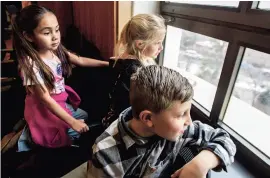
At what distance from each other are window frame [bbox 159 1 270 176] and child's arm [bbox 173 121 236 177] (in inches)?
9.8

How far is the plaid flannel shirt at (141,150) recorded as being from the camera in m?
0.61

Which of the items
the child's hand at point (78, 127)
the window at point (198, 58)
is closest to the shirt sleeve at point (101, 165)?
the child's hand at point (78, 127)

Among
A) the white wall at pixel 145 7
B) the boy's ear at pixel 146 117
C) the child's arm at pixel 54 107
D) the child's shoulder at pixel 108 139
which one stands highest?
the white wall at pixel 145 7

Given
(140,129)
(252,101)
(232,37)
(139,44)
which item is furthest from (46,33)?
(252,101)

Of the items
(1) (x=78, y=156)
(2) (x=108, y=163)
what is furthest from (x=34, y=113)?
(2) (x=108, y=163)

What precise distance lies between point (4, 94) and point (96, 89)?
4.39 ft

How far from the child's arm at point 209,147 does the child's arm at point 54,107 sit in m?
0.56

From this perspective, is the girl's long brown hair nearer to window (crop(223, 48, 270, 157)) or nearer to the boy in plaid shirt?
the boy in plaid shirt

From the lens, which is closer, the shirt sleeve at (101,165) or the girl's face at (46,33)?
the shirt sleeve at (101,165)

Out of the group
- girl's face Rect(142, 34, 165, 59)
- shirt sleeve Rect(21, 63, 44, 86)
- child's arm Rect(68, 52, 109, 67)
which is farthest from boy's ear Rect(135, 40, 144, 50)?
shirt sleeve Rect(21, 63, 44, 86)

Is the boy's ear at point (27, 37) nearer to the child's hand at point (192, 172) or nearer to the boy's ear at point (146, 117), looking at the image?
the boy's ear at point (146, 117)

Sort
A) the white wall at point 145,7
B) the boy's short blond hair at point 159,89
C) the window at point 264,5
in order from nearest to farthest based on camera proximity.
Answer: the boy's short blond hair at point 159,89 → the window at point 264,5 → the white wall at point 145,7

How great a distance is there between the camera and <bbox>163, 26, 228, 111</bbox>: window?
1015 mm

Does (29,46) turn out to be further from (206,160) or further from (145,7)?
(206,160)
